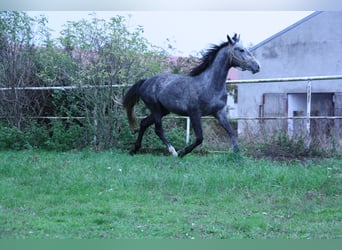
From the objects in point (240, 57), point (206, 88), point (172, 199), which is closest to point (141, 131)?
point (206, 88)

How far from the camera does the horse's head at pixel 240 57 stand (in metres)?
8.91

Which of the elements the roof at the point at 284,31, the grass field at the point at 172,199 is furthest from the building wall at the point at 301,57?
the grass field at the point at 172,199

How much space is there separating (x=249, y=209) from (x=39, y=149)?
23.6ft

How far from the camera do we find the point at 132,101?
10.2 metres

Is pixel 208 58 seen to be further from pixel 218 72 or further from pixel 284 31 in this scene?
pixel 284 31

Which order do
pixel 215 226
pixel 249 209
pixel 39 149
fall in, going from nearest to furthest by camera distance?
pixel 215 226 → pixel 249 209 → pixel 39 149

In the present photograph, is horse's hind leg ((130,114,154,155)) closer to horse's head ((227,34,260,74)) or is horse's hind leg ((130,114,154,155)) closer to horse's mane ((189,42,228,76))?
horse's mane ((189,42,228,76))

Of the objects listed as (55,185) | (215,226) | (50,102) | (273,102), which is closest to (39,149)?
(50,102)

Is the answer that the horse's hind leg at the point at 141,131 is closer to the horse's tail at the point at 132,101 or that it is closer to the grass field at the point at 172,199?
the horse's tail at the point at 132,101

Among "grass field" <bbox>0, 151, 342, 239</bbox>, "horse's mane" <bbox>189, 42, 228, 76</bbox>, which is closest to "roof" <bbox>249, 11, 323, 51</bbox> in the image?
"horse's mane" <bbox>189, 42, 228, 76</bbox>

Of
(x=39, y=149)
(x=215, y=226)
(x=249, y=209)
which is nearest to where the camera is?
(x=215, y=226)

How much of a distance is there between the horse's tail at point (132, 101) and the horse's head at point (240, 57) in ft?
6.80

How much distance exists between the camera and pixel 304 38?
21.9 m

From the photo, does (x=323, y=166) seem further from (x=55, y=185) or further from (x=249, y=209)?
(x=55, y=185)
